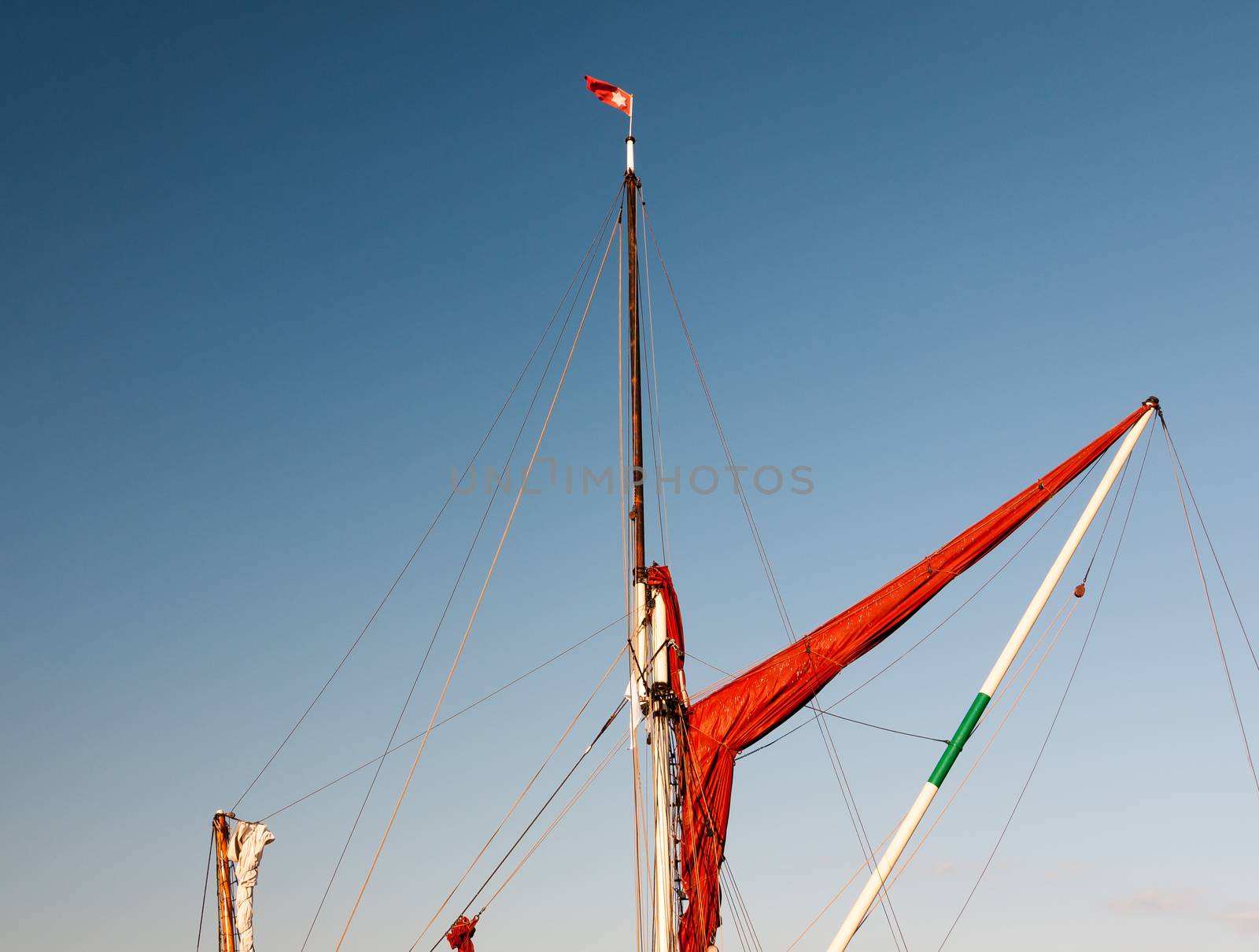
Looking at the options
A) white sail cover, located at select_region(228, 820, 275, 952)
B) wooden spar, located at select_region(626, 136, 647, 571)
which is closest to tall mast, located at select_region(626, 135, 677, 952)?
wooden spar, located at select_region(626, 136, 647, 571)

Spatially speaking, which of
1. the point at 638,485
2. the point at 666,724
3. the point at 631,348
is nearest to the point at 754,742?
the point at 666,724

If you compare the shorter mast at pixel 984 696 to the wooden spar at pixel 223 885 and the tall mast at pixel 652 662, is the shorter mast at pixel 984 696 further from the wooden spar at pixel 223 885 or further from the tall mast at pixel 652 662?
the wooden spar at pixel 223 885

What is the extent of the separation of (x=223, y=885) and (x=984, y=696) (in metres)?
13.5

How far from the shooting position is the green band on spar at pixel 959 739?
74.4 ft

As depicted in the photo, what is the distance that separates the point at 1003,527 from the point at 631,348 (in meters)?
8.70

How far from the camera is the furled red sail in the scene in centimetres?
2512

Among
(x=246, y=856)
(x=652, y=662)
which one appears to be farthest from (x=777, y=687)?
(x=246, y=856)

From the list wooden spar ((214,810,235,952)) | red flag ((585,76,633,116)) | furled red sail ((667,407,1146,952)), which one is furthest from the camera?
red flag ((585,76,633,116))

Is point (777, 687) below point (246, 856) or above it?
above

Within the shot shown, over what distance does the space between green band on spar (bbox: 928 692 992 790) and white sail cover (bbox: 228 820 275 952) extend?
11.5 meters

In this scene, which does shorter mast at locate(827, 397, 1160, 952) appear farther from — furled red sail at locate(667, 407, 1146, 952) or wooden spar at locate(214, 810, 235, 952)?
wooden spar at locate(214, 810, 235, 952)

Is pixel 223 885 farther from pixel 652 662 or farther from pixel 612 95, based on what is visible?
pixel 612 95

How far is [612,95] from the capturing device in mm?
30891

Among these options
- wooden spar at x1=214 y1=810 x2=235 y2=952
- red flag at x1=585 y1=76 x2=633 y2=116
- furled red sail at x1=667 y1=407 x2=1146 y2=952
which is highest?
red flag at x1=585 y1=76 x2=633 y2=116
